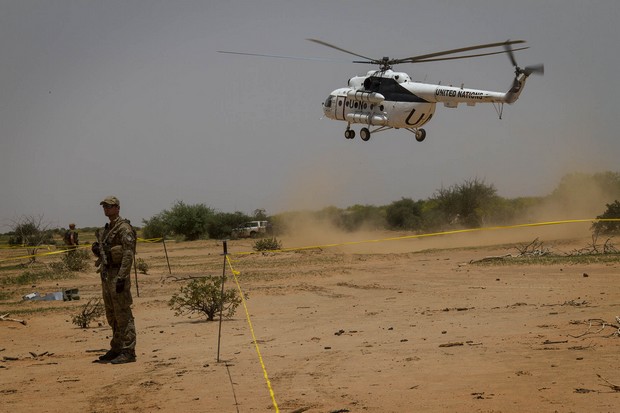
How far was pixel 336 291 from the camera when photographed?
2219 cm

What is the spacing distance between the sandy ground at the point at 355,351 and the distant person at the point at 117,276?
1.12 ft

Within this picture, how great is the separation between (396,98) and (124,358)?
18931mm

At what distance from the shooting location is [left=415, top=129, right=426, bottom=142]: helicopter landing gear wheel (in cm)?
2995

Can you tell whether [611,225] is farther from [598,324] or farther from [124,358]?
[124,358]

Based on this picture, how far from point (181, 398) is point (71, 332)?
7097mm

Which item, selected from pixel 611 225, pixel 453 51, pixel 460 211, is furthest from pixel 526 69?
pixel 460 211

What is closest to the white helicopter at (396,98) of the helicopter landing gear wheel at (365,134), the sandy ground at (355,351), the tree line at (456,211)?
the helicopter landing gear wheel at (365,134)

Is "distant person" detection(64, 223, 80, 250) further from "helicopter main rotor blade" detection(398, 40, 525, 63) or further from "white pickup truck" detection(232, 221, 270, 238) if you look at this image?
"white pickup truck" detection(232, 221, 270, 238)

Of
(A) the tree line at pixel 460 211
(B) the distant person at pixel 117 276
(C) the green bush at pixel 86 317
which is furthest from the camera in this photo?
(A) the tree line at pixel 460 211

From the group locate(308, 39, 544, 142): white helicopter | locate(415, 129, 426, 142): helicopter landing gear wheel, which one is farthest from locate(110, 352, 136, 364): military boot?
locate(415, 129, 426, 142): helicopter landing gear wheel

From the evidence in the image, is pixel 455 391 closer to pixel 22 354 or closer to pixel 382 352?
pixel 382 352

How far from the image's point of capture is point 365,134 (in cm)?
3092

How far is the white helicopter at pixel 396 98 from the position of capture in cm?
2669

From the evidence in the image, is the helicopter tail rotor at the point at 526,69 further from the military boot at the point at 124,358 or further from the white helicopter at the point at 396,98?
the military boot at the point at 124,358
